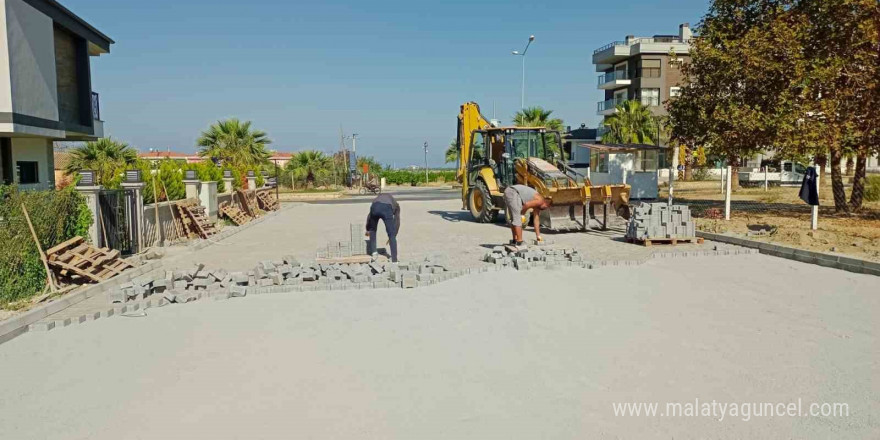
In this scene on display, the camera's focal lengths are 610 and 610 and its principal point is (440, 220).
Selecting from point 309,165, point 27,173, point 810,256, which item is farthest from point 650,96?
point 27,173

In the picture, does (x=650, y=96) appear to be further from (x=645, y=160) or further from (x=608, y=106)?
(x=645, y=160)

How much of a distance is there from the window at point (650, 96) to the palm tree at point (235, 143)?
34.6 metres

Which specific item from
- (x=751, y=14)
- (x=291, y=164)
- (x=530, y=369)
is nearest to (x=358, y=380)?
(x=530, y=369)

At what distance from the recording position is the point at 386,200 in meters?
10.8

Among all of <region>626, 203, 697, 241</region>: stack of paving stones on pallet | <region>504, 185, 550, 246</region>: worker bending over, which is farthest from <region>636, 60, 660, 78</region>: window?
<region>504, 185, 550, 246</region>: worker bending over

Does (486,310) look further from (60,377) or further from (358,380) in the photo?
(60,377)

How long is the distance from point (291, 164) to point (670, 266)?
4197 centimetres

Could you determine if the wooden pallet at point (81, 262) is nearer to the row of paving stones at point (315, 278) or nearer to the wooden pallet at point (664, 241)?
the row of paving stones at point (315, 278)

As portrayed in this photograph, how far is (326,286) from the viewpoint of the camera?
358 inches

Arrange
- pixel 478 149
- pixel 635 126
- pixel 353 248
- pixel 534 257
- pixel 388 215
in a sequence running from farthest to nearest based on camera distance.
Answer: pixel 635 126, pixel 478 149, pixel 353 248, pixel 534 257, pixel 388 215

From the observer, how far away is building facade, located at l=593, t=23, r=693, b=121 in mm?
54094

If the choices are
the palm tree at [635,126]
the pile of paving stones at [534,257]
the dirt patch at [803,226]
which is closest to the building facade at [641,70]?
the palm tree at [635,126]

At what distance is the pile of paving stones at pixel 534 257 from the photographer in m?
10.7

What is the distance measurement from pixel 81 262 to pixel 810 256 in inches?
490
